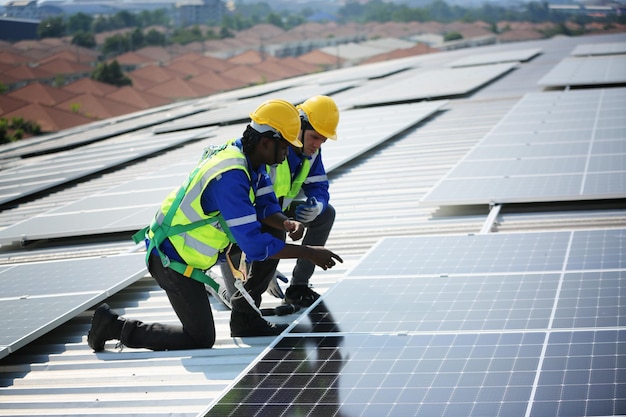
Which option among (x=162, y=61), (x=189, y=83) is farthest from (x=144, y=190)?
(x=162, y=61)

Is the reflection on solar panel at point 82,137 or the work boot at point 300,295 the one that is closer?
the work boot at point 300,295

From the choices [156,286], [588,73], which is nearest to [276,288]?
[156,286]

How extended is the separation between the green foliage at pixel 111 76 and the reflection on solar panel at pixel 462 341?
91601 millimetres

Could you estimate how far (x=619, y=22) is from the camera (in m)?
186

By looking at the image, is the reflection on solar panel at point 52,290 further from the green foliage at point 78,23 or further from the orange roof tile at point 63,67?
the green foliage at point 78,23

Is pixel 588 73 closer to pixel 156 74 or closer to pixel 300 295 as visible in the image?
pixel 300 295

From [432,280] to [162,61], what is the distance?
125m

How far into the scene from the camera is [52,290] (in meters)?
9.44

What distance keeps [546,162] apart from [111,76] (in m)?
88.4

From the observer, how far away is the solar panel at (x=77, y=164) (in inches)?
715

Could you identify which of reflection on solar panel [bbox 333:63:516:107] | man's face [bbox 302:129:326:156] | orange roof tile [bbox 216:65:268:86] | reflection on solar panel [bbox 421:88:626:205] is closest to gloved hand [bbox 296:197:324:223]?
man's face [bbox 302:129:326:156]

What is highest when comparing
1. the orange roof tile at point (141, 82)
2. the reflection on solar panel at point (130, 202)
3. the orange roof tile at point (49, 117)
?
the reflection on solar panel at point (130, 202)

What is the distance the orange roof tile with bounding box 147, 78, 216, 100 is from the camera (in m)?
87.8

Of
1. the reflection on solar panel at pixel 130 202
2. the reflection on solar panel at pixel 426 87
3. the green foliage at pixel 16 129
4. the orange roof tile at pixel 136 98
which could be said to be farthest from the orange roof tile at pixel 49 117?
the reflection on solar panel at pixel 130 202
